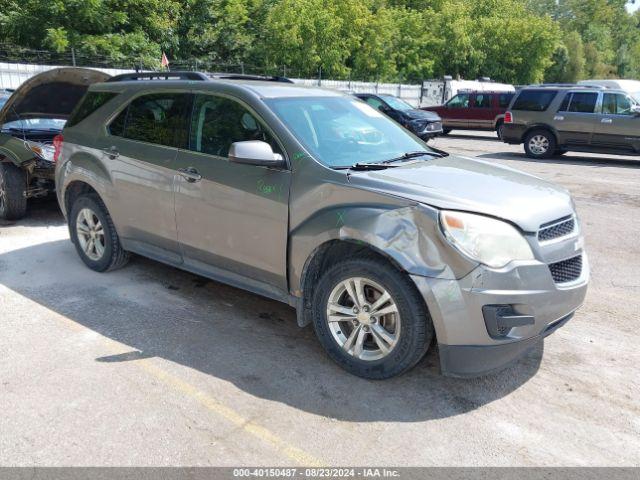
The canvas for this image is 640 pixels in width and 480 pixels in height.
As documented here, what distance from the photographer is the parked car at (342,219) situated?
3156mm

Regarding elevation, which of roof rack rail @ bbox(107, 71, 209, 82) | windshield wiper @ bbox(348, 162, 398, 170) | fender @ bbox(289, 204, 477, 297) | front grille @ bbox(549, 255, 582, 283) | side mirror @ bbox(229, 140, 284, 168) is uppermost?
roof rack rail @ bbox(107, 71, 209, 82)

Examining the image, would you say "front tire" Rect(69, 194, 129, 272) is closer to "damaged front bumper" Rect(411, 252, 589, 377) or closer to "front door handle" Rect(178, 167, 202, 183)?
"front door handle" Rect(178, 167, 202, 183)

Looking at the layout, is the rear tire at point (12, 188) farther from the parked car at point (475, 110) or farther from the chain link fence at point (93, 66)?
the parked car at point (475, 110)

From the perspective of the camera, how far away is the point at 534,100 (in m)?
14.8

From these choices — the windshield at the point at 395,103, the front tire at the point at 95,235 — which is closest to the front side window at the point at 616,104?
the windshield at the point at 395,103

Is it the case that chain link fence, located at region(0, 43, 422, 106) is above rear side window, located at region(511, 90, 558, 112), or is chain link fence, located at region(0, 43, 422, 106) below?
above

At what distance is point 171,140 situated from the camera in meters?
4.57

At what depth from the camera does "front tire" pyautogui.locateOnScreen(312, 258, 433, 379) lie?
3279mm

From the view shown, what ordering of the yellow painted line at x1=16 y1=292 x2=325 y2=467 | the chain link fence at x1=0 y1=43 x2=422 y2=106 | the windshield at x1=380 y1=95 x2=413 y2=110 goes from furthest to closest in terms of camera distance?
the chain link fence at x1=0 y1=43 x2=422 y2=106, the windshield at x1=380 y1=95 x2=413 y2=110, the yellow painted line at x1=16 y1=292 x2=325 y2=467

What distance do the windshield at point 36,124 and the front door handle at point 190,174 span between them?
4.54 m

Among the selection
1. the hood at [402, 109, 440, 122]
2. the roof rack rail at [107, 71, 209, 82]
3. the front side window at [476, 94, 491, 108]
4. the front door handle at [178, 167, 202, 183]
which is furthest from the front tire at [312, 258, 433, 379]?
the front side window at [476, 94, 491, 108]

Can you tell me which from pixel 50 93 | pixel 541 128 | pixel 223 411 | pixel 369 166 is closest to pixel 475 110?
pixel 541 128

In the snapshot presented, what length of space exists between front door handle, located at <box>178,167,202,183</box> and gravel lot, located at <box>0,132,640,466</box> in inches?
42.1

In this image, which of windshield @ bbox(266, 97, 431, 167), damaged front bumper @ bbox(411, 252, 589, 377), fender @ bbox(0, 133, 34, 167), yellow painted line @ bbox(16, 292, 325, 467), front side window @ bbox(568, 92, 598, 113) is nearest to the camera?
yellow painted line @ bbox(16, 292, 325, 467)
